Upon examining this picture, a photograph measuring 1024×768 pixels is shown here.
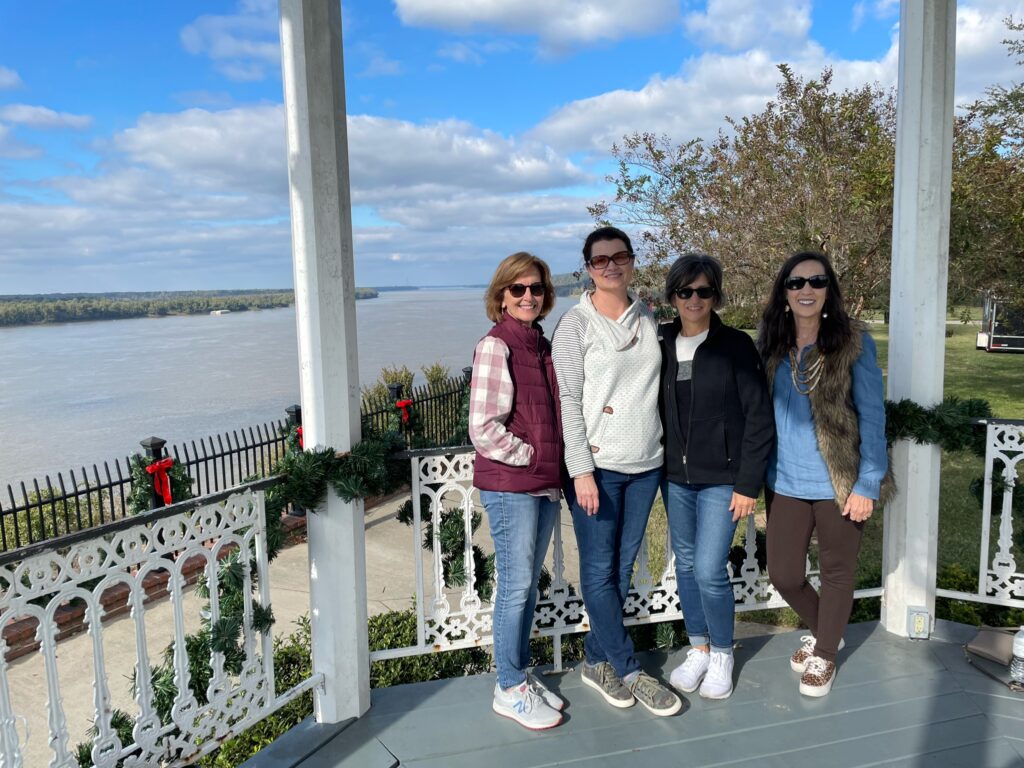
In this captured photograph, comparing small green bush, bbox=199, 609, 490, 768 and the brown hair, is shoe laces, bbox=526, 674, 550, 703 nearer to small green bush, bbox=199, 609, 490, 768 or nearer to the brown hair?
small green bush, bbox=199, 609, 490, 768

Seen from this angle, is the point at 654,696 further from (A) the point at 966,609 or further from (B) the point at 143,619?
(A) the point at 966,609

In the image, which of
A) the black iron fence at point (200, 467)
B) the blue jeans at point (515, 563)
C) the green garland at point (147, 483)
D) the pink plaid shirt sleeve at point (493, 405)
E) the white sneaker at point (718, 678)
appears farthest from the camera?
the black iron fence at point (200, 467)

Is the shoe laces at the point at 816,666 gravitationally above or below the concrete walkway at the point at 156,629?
above

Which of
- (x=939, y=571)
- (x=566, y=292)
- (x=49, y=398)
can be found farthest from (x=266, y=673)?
(x=49, y=398)

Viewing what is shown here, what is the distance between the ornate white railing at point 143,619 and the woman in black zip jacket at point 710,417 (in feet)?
4.94

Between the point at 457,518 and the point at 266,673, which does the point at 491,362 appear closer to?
the point at 457,518

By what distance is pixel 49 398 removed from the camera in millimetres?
22266

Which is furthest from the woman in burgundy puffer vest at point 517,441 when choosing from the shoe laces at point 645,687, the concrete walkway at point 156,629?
the concrete walkway at point 156,629

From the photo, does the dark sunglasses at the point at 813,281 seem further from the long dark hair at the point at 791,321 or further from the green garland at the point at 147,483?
the green garland at the point at 147,483

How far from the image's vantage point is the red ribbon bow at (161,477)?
5.27 m

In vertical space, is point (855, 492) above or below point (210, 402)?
above

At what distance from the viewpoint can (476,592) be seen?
2.96 meters

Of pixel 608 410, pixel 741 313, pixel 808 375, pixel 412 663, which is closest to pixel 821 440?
pixel 808 375

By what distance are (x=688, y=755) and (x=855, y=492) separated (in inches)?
44.1
